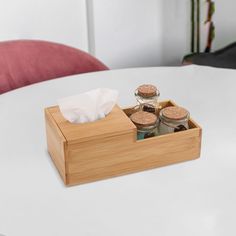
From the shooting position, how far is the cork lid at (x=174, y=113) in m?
0.96

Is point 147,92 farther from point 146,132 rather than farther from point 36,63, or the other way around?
point 36,63

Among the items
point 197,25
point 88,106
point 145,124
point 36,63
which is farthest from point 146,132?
point 197,25

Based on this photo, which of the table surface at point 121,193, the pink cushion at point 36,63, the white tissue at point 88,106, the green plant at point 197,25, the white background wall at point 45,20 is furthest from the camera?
the green plant at point 197,25

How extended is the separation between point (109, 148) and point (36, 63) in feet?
2.70

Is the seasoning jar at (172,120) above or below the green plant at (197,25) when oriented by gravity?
above

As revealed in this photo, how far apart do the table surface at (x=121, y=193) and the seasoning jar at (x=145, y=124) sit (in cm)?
8

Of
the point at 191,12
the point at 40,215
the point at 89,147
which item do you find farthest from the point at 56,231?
the point at 191,12

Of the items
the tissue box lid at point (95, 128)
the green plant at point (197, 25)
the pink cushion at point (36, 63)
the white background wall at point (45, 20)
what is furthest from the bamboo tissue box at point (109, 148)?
the green plant at point (197, 25)

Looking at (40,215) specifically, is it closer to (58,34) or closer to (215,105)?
(215,105)

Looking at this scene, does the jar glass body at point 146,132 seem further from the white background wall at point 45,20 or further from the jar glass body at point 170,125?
the white background wall at point 45,20

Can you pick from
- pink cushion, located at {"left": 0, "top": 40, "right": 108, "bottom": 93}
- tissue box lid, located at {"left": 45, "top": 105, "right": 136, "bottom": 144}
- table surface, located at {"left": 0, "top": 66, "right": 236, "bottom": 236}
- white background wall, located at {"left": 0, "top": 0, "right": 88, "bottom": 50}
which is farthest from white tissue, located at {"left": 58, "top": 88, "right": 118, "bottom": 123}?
white background wall, located at {"left": 0, "top": 0, "right": 88, "bottom": 50}

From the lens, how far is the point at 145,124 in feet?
3.12

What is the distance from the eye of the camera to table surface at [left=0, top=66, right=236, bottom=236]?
81 centimetres

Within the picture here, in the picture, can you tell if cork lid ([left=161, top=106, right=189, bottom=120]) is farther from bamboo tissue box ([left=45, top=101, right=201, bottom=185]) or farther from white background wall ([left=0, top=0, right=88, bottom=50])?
white background wall ([left=0, top=0, right=88, bottom=50])
